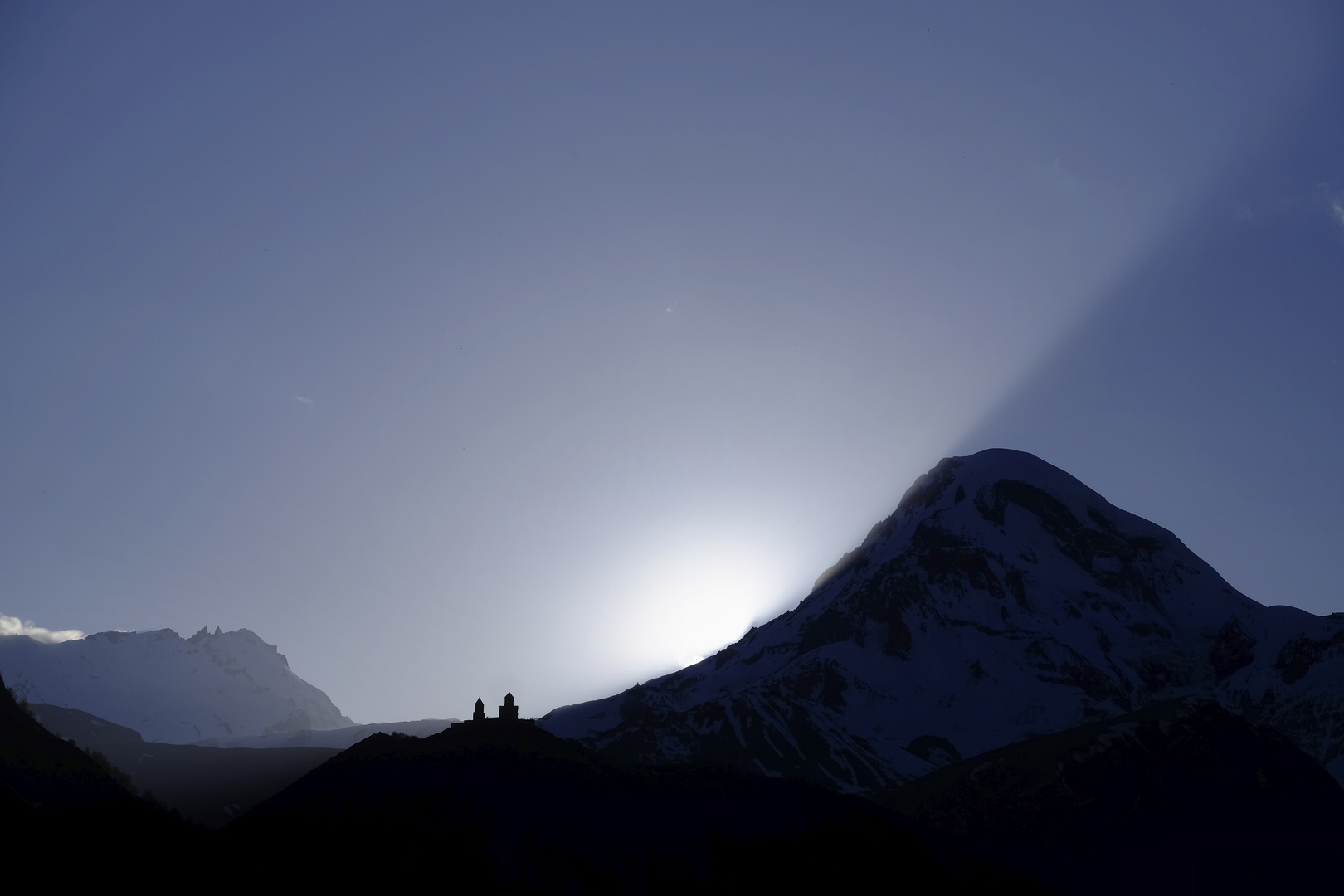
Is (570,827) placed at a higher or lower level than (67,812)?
lower

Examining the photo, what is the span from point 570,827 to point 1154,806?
106m

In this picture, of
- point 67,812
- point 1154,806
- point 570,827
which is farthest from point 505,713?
point 1154,806

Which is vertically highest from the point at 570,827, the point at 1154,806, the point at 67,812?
the point at 67,812

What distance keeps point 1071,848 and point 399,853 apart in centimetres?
9959

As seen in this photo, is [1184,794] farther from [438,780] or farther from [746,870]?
[438,780]

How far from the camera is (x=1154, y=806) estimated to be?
134m

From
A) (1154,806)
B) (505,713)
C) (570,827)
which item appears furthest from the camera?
(1154,806)

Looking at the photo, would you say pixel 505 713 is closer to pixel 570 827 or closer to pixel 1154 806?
pixel 570 827

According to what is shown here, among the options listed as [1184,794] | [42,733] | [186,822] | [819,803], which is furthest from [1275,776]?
[42,733]

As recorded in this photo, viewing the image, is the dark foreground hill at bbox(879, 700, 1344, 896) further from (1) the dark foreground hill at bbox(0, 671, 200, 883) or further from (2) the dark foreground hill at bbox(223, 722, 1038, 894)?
(1) the dark foreground hill at bbox(0, 671, 200, 883)

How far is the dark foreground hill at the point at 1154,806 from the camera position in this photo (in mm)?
121750

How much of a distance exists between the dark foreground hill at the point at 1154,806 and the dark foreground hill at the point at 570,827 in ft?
161

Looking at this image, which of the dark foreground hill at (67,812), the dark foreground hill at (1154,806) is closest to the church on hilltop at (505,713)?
the dark foreground hill at (67,812)

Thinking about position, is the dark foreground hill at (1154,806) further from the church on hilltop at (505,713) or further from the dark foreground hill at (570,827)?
the church on hilltop at (505,713)
